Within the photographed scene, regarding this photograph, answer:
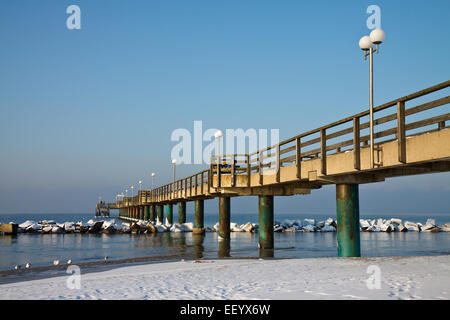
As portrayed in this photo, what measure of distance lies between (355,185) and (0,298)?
11877 mm

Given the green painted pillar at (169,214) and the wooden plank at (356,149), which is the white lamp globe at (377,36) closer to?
the wooden plank at (356,149)

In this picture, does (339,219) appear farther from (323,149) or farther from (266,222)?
(266,222)

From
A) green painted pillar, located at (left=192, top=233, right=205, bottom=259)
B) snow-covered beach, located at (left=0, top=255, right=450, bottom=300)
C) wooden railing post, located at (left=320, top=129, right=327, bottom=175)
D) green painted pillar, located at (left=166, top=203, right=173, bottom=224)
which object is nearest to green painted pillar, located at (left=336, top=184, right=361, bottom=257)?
Result: wooden railing post, located at (left=320, top=129, right=327, bottom=175)

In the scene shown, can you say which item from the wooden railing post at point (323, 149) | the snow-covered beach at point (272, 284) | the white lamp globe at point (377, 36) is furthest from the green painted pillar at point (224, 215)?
the white lamp globe at point (377, 36)

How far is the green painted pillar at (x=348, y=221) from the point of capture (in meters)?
15.4

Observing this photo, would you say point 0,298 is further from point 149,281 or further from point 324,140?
point 324,140

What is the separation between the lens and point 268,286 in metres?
8.85

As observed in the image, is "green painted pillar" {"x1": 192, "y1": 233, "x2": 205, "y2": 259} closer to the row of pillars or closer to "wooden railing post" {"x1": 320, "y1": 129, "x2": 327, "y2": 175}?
the row of pillars

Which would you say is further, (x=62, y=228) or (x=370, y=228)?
(x=370, y=228)

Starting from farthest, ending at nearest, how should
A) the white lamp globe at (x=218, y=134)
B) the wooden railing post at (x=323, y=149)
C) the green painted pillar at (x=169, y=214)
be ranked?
the green painted pillar at (x=169, y=214) < the white lamp globe at (x=218, y=134) < the wooden railing post at (x=323, y=149)

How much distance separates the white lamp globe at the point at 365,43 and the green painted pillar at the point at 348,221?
5.08 meters

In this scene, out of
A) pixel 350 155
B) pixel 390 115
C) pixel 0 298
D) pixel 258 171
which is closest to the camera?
pixel 0 298

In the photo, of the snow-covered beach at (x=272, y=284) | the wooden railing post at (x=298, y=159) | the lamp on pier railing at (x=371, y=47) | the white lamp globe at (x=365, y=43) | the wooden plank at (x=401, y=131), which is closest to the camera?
the snow-covered beach at (x=272, y=284)
